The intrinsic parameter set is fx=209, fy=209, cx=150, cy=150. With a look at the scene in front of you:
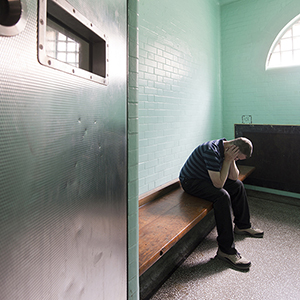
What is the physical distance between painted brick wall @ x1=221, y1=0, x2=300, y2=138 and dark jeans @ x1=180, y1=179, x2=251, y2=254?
7.35ft

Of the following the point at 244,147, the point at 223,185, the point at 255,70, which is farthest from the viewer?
the point at 255,70

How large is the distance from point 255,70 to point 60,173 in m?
4.61

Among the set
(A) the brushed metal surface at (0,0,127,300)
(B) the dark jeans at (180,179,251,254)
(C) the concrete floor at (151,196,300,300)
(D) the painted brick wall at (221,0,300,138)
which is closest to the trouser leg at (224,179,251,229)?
(B) the dark jeans at (180,179,251,254)

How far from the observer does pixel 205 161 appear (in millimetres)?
2367

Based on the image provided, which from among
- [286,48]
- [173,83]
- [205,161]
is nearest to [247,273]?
[205,161]

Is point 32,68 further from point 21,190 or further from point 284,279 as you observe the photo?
point 284,279

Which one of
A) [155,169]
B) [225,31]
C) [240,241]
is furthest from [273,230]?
[225,31]

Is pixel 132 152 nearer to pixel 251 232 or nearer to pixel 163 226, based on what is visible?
pixel 163 226

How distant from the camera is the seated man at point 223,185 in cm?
214

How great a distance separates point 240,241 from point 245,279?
646 mm

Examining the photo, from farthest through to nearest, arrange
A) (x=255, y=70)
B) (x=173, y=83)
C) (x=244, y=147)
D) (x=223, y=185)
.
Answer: (x=255, y=70) < (x=173, y=83) < (x=223, y=185) < (x=244, y=147)

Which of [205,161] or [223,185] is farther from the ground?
[205,161]

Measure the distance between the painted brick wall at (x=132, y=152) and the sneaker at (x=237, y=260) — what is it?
1.30 metres

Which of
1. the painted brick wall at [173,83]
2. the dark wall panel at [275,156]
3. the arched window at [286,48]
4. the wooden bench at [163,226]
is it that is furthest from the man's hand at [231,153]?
the arched window at [286,48]
